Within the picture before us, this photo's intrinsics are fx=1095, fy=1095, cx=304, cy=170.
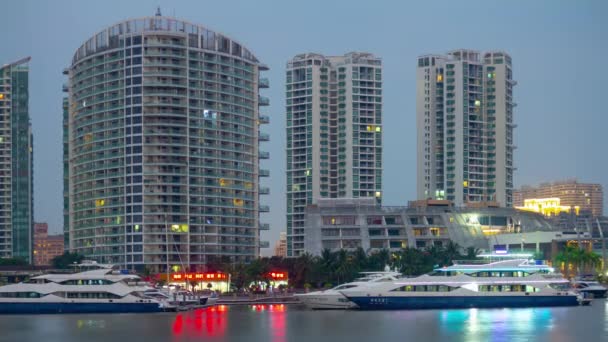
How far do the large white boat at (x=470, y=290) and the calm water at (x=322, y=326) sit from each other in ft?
4.69

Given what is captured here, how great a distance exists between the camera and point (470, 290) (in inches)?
5527

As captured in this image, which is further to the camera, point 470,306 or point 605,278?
point 605,278

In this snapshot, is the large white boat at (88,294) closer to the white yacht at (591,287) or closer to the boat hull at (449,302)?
the boat hull at (449,302)

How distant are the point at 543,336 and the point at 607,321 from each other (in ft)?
68.9

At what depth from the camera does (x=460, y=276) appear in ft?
463

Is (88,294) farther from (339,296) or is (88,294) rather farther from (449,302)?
(449,302)

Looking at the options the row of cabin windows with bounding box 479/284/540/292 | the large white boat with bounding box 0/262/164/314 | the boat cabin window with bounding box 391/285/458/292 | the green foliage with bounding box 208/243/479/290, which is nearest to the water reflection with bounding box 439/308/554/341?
the row of cabin windows with bounding box 479/284/540/292

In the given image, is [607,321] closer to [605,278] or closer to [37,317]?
[37,317]

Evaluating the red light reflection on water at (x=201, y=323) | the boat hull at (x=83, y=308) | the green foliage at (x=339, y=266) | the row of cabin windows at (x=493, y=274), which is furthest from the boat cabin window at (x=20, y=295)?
the green foliage at (x=339, y=266)

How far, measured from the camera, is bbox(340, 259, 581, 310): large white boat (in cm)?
14038

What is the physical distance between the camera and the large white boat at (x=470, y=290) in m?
140

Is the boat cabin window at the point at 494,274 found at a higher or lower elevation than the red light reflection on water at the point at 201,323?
higher

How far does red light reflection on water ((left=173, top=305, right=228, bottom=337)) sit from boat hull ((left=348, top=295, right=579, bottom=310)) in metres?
19.5

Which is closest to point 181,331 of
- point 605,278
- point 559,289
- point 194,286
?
point 559,289
